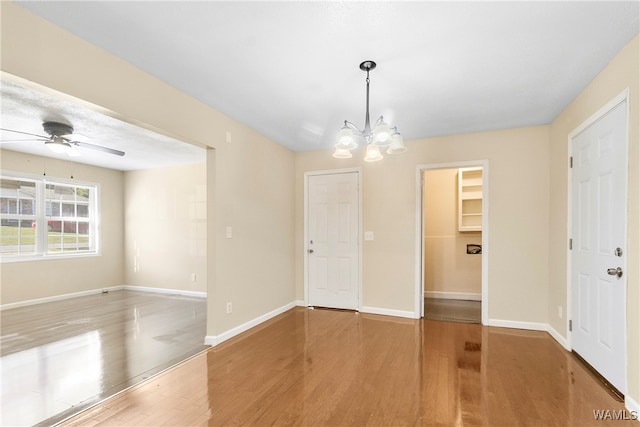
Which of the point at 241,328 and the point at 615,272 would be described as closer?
the point at 615,272

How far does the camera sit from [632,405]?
6.86 ft

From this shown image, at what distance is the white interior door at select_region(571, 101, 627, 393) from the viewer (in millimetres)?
2324

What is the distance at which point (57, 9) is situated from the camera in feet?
6.02

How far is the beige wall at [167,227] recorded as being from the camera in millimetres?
5871

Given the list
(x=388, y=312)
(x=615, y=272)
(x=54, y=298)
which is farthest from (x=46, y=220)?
(x=615, y=272)

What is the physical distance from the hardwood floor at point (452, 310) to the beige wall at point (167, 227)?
4.11 meters

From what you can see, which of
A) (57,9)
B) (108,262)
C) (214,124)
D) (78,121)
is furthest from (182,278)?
(57,9)

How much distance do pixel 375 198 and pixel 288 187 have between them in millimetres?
1410

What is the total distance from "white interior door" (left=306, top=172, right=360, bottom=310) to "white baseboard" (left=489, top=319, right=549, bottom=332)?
6.16ft

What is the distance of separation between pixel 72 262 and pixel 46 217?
3.01ft

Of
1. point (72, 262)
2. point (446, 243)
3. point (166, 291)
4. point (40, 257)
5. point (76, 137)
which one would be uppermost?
point (76, 137)

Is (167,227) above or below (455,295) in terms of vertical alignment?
above

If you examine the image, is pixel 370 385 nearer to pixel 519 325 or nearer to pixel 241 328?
pixel 241 328

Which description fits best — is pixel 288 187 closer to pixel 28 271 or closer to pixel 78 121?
pixel 78 121
